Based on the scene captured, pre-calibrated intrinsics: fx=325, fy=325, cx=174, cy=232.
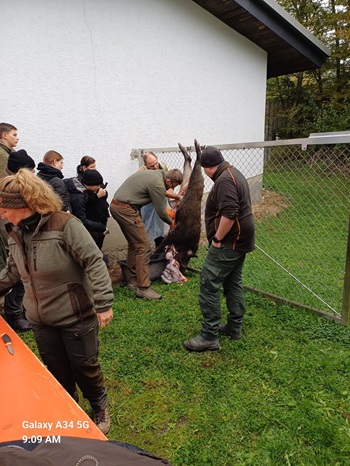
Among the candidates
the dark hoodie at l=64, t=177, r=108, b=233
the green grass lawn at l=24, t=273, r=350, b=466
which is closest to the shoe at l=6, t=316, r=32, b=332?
the green grass lawn at l=24, t=273, r=350, b=466

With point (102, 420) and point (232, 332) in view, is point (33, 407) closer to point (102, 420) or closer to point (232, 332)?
point (102, 420)

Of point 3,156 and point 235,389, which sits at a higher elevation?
point 3,156

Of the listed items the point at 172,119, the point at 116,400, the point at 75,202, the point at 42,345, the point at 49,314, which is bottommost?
the point at 116,400

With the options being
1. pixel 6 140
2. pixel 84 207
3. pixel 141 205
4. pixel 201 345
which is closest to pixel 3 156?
pixel 6 140

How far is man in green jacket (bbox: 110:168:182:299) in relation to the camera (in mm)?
4246

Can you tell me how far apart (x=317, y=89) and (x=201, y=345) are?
562 inches

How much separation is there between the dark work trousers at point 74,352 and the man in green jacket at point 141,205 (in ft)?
7.00

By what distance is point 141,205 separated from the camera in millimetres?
4398

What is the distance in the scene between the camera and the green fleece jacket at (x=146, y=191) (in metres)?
4.22

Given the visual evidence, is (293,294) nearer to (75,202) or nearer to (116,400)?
(116,400)

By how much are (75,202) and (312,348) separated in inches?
121

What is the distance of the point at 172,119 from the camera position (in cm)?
635

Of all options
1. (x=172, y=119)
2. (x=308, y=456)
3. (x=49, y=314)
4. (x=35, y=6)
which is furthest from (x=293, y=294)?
(x=35, y=6)

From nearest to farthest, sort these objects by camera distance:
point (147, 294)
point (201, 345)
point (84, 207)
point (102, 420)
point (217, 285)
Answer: point (102, 420) < point (217, 285) < point (201, 345) < point (84, 207) < point (147, 294)
